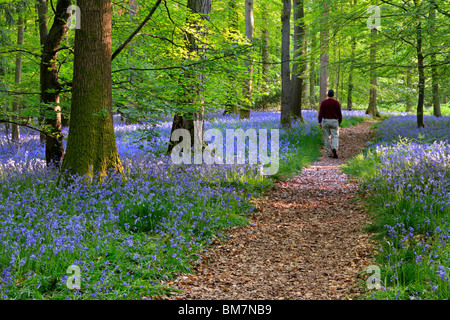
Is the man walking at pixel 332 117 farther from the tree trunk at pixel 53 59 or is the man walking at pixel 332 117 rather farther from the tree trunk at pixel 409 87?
the tree trunk at pixel 53 59

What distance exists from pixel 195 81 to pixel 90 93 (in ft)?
6.63

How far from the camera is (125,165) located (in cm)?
726

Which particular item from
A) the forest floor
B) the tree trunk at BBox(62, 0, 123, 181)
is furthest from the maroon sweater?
the tree trunk at BBox(62, 0, 123, 181)

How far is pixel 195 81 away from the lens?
695 cm

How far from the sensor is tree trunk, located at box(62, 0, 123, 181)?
5.83 metres

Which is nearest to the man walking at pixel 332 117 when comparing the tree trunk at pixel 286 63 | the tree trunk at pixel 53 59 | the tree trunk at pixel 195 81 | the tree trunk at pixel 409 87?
the tree trunk at pixel 286 63

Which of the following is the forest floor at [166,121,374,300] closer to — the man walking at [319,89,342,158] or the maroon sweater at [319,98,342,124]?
the man walking at [319,89,342,158]

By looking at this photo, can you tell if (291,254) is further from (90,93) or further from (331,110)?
(331,110)

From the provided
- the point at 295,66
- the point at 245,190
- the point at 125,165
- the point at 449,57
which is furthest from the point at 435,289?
the point at 295,66

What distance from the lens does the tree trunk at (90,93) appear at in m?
5.83

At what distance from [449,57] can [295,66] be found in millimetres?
7193

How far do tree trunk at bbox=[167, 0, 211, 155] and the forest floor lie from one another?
2.43 metres
